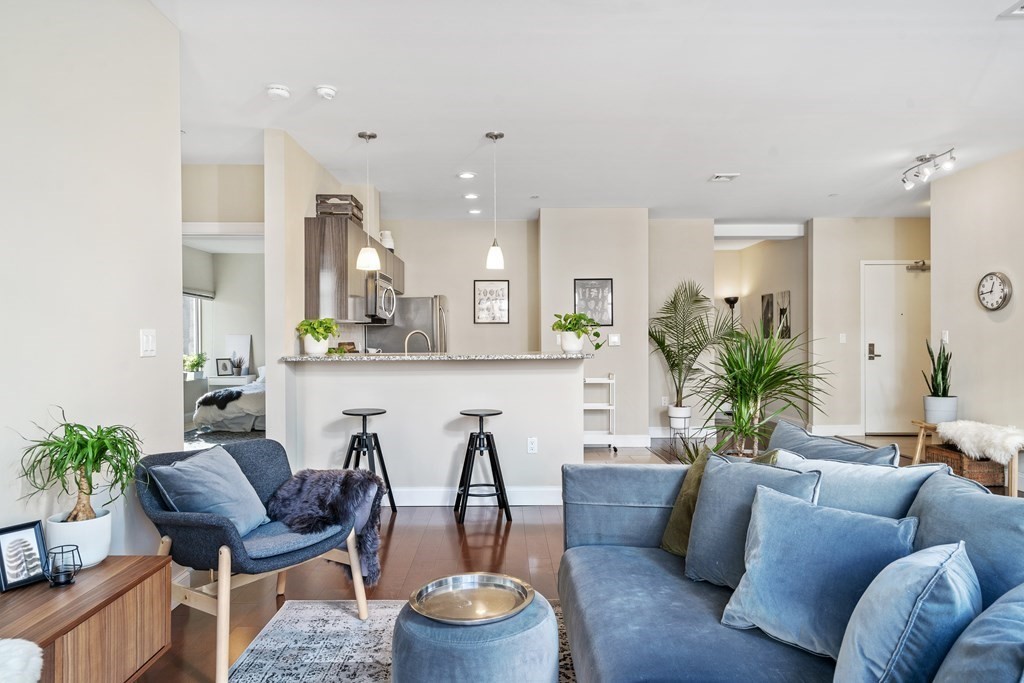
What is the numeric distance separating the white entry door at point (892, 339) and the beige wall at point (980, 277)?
5.42 feet

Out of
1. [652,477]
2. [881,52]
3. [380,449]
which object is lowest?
[380,449]

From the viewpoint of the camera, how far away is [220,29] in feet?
9.05

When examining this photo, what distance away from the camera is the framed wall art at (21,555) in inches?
63.2

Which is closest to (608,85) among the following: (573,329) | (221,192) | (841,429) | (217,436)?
(573,329)

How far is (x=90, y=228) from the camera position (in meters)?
2.16

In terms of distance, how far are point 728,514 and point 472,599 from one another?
800mm

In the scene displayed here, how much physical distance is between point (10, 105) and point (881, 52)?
378 centimetres

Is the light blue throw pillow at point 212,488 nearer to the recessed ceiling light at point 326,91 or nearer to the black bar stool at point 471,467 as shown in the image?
the black bar stool at point 471,467

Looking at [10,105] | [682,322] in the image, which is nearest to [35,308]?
[10,105]

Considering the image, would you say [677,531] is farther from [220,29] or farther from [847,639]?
[220,29]

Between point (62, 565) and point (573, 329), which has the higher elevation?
point (573, 329)

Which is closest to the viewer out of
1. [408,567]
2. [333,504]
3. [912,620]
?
[912,620]

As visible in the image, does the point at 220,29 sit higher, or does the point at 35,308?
the point at 220,29

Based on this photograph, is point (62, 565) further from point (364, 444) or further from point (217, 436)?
point (217, 436)
